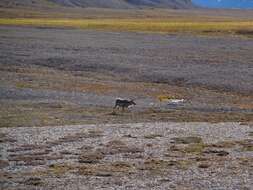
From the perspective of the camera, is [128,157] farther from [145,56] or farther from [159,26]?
[159,26]

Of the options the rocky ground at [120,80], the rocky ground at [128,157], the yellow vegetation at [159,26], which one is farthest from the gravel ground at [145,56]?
the rocky ground at [128,157]

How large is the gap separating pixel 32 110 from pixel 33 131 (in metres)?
5.57

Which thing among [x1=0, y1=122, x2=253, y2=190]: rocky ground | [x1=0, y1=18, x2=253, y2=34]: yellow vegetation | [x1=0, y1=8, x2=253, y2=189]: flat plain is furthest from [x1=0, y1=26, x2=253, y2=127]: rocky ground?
[x1=0, y1=18, x2=253, y2=34]: yellow vegetation

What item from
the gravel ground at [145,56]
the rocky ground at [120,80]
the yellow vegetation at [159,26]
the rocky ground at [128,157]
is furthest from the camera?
the yellow vegetation at [159,26]

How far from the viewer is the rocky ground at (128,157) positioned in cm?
1644

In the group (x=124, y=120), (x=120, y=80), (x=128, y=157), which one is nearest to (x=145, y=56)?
(x=120, y=80)

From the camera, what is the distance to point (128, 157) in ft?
64.8

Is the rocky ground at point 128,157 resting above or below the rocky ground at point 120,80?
above

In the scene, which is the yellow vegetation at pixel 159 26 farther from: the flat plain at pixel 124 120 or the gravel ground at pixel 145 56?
the flat plain at pixel 124 120

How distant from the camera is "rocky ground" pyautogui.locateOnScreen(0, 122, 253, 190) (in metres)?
16.4

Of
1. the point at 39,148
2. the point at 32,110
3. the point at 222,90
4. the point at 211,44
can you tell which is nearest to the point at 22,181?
the point at 39,148

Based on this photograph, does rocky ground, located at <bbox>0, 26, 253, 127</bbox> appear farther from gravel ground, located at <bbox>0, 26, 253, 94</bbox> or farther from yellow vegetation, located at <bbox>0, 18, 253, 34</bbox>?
yellow vegetation, located at <bbox>0, 18, 253, 34</bbox>

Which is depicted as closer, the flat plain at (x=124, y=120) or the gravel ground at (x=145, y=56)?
the flat plain at (x=124, y=120)

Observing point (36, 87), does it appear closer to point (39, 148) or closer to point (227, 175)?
point (39, 148)
